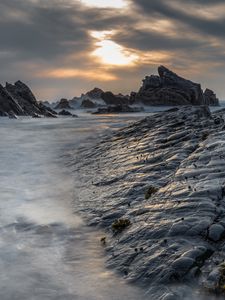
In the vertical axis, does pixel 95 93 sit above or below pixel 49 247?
above

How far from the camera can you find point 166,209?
9648 millimetres

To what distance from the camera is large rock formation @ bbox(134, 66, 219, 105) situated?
10794 cm

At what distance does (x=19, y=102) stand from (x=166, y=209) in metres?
73.1

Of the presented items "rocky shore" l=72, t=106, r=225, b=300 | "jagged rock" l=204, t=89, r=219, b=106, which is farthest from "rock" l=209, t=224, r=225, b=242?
"jagged rock" l=204, t=89, r=219, b=106

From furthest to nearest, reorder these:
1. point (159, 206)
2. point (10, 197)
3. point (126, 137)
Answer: point (126, 137), point (10, 197), point (159, 206)

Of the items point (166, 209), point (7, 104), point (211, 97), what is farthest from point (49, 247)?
point (211, 97)

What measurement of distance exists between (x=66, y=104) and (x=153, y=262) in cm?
13889

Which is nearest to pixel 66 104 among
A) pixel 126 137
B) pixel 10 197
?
pixel 126 137

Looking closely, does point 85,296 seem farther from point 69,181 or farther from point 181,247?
point 69,181

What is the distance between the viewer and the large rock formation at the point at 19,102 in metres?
67.2

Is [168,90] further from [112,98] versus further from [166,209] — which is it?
[166,209]

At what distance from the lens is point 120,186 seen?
43.1ft

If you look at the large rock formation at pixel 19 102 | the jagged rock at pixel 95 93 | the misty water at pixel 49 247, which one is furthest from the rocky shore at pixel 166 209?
the jagged rock at pixel 95 93

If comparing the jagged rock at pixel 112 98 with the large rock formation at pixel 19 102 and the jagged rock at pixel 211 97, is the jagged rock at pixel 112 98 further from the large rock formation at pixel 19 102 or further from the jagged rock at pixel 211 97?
the large rock formation at pixel 19 102
